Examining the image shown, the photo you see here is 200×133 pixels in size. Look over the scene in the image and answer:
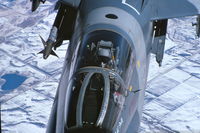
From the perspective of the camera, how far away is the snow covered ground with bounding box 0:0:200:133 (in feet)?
75.9

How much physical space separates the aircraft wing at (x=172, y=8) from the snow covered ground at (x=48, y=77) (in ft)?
29.4

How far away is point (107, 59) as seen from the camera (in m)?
11.4

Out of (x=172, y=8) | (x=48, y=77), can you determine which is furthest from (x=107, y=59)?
(x=48, y=77)

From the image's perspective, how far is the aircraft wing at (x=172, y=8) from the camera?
1435 centimetres

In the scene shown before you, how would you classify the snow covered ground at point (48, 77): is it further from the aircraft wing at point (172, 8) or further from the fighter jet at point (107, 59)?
the aircraft wing at point (172, 8)

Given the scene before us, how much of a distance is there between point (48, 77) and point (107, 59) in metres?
14.2

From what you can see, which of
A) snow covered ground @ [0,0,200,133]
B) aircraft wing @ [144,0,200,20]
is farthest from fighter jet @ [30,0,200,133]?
snow covered ground @ [0,0,200,133]

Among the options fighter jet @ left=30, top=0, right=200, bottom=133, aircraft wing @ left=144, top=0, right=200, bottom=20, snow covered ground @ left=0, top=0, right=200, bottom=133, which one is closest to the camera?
fighter jet @ left=30, top=0, right=200, bottom=133

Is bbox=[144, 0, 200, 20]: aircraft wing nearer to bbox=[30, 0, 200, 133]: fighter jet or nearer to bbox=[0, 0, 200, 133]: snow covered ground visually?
bbox=[30, 0, 200, 133]: fighter jet

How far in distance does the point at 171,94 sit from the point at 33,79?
7.57 metres

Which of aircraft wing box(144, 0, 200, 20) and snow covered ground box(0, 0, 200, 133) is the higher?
aircraft wing box(144, 0, 200, 20)

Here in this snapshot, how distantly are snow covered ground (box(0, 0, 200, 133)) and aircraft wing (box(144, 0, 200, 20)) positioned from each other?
352 inches

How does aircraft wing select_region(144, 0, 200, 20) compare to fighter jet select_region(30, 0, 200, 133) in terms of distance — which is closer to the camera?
fighter jet select_region(30, 0, 200, 133)

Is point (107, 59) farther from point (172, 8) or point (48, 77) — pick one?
point (48, 77)
